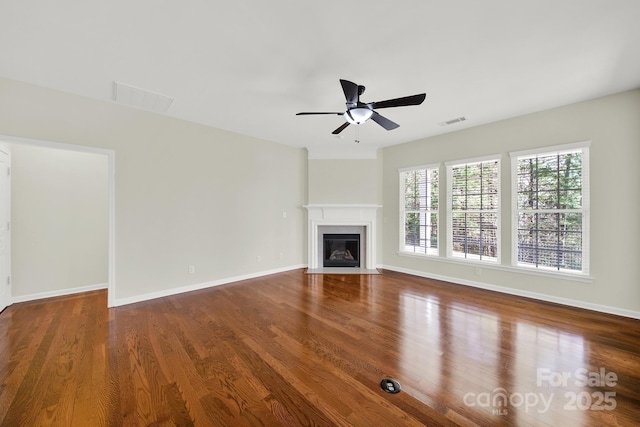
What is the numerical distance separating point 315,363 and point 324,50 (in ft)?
9.10

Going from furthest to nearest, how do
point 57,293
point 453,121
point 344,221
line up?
1. point 344,221
2. point 453,121
3. point 57,293

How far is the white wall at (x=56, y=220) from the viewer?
342cm

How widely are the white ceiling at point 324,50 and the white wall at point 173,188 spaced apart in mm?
372

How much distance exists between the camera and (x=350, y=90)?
2.22m

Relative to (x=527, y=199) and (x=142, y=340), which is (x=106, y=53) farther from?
(x=527, y=199)

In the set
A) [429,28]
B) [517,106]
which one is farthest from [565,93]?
[429,28]

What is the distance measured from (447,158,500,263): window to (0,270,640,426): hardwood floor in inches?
42.4

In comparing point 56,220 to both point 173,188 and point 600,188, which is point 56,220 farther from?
point 600,188

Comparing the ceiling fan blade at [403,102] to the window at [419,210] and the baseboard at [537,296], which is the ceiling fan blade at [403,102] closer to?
the window at [419,210]

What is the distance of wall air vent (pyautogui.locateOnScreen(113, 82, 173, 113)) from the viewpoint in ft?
9.43

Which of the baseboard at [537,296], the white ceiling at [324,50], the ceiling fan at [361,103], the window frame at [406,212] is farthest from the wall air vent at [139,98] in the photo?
the baseboard at [537,296]

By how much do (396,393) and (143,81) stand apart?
154 inches

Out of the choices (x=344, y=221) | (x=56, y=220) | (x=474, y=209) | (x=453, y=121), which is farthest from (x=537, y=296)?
(x=56, y=220)

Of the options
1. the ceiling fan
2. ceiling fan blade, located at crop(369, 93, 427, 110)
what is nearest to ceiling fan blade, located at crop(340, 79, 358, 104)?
the ceiling fan
